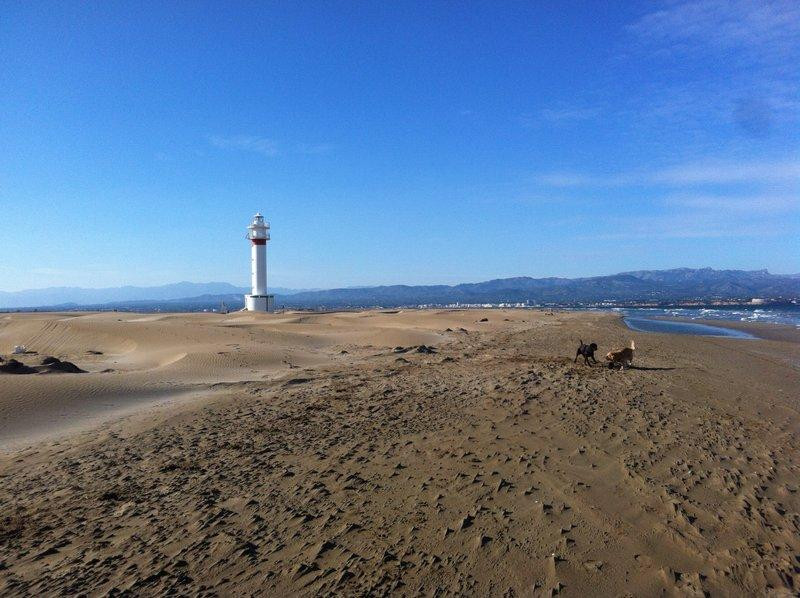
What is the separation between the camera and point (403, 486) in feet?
18.3

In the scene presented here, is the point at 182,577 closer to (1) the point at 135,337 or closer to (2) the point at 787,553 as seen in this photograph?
(2) the point at 787,553

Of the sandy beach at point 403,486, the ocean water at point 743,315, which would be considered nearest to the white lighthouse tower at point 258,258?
the sandy beach at point 403,486

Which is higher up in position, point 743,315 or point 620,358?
point 620,358

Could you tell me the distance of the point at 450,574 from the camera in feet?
13.1

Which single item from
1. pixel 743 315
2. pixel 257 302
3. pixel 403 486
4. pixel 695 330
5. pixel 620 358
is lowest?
pixel 743 315

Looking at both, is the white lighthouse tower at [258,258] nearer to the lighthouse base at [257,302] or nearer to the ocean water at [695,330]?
the lighthouse base at [257,302]

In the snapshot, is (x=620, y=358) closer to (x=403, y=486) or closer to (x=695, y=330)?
(x=403, y=486)

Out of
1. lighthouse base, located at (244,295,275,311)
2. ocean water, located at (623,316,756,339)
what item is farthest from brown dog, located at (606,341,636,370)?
lighthouse base, located at (244,295,275,311)

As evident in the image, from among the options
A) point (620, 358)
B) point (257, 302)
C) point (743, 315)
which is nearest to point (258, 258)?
point (257, 302)

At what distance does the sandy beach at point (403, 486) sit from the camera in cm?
403

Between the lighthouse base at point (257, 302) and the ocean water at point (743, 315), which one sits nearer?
the lighthouse base at point (257, 302)

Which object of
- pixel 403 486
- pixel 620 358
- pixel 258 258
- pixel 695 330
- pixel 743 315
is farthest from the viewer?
pixel 743 315

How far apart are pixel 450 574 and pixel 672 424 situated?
5.89m

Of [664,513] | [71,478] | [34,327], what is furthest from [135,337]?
[664,513]
